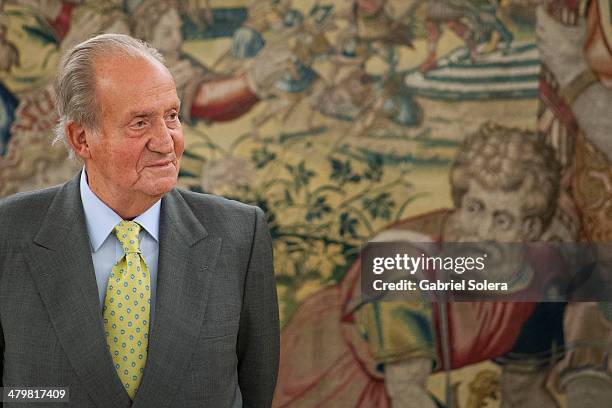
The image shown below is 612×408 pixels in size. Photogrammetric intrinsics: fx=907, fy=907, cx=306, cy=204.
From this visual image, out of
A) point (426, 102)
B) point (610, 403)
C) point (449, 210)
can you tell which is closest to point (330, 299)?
point (449, 210)

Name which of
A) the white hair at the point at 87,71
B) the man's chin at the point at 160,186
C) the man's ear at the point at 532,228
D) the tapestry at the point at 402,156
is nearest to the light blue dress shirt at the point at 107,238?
the man's chin at the point at 160,186

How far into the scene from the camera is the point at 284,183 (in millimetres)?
4848

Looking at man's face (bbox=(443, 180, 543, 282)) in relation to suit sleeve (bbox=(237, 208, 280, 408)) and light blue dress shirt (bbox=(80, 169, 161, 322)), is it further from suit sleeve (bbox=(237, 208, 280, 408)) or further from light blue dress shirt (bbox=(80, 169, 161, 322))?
light blue dress shirt (bbox=(80, 169, 161, 322))

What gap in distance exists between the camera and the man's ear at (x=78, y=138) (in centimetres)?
249

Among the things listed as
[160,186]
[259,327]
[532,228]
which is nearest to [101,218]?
[160,186]

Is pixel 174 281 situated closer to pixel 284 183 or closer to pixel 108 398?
pixel 108 398

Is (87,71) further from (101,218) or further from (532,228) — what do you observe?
(532,228)

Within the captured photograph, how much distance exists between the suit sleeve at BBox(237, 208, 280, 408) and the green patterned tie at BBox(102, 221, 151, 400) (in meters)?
0.31

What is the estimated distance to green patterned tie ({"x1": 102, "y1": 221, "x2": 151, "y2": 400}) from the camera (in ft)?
7.68

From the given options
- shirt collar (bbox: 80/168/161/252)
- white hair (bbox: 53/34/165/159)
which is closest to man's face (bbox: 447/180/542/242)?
shirt collar (bbox: 80/168/161/252)

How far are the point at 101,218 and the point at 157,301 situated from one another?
28 centimetres

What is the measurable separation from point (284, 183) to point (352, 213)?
0.40 m

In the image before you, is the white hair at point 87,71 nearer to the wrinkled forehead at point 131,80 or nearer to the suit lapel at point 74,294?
the wrinkled forehead at point 131,80

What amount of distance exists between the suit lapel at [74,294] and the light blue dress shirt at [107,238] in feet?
0.10
